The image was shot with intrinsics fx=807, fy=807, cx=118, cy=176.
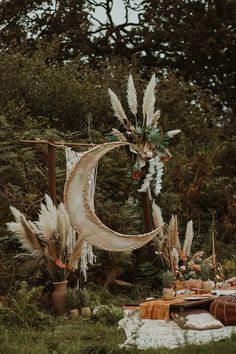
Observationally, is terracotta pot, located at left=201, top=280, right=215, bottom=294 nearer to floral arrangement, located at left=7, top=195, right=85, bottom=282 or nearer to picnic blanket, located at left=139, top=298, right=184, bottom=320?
picnic blanket, located at left=139, top=298, right=184, bottom=320

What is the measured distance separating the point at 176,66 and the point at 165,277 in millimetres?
12797

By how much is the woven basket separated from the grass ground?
35.0 inches

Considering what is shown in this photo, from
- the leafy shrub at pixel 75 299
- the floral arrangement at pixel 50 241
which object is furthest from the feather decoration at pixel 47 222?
the leafy shrub at pixel 75 299

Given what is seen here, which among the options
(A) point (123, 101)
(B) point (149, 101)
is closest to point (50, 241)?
(B) point (149, 101)

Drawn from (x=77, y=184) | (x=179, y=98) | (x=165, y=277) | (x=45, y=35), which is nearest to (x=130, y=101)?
(x=77, y=184)

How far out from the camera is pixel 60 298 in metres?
8.96

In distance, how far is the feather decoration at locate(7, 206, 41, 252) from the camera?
8.83 m

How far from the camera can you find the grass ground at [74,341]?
21.3 feet

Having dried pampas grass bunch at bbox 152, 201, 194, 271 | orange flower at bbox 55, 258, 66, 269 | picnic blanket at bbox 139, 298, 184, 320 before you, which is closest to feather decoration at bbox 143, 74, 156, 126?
dried pampas grass bunch at bbox 152, 201, 194, 271

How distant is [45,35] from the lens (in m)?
20.2

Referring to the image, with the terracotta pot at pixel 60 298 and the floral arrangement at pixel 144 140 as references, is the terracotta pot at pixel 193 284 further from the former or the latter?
the terracotta pot at pixel 60 298

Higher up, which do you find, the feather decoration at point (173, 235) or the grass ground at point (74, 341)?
the feather decoration at point (173, 235)

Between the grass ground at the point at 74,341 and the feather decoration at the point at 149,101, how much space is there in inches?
124

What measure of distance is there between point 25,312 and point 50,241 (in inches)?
45.2
